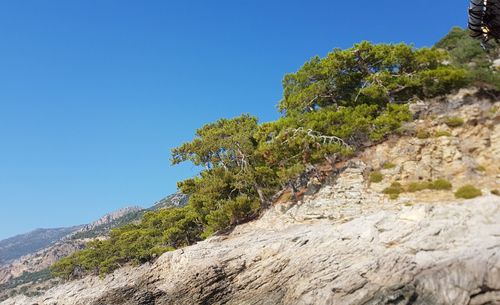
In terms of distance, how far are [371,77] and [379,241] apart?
2080cm

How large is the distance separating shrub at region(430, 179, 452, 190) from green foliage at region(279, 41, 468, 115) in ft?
38.6

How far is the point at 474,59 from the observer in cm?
4197

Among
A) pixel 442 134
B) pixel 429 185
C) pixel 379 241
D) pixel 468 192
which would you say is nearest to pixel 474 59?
pixel 442 134

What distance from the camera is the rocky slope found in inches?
618

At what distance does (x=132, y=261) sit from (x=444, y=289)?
47601 millimetres

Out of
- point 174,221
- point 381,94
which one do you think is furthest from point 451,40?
point 174,221

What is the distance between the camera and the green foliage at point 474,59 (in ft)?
108

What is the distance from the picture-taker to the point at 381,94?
112 feet

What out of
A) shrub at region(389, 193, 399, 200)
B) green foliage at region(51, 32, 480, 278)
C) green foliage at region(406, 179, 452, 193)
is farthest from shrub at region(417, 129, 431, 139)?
shrub at region(389, 193, 399, 200)

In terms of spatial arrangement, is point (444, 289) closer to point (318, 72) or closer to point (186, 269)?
point (186, 269)

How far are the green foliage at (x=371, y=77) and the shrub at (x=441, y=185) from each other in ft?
38.6

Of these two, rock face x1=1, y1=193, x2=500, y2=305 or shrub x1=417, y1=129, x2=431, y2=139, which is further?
shrub x1=417, y1=129, x2=431, y2=139

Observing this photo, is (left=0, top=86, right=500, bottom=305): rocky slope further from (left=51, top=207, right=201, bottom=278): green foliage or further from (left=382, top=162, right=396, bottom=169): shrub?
(left=51, top=207, right=201, bottom=278): green foliage

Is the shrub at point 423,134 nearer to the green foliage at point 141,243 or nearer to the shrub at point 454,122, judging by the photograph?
the shrub at point 454,122
